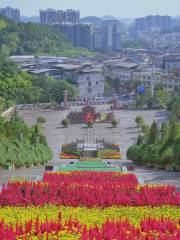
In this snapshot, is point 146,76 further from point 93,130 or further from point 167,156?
point 167,156

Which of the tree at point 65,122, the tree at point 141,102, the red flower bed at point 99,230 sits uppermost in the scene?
the red flower bed at point 99,230

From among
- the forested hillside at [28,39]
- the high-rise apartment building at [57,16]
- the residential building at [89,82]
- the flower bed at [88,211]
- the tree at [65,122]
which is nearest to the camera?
the flower bed at [88,211]

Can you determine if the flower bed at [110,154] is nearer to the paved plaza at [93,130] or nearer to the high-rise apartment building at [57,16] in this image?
the paved plaza at [93,130]

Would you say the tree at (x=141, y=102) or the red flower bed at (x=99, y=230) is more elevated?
the red flower bed at (x=99, y=230)

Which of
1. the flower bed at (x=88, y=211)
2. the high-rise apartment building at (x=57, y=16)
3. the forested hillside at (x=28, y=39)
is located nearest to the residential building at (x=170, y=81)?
the forested hillside at (x=28, y=39)

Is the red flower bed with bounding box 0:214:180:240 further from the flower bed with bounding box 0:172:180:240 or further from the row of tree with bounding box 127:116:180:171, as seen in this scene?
the row of tree with bounding box 127:116:180:171
